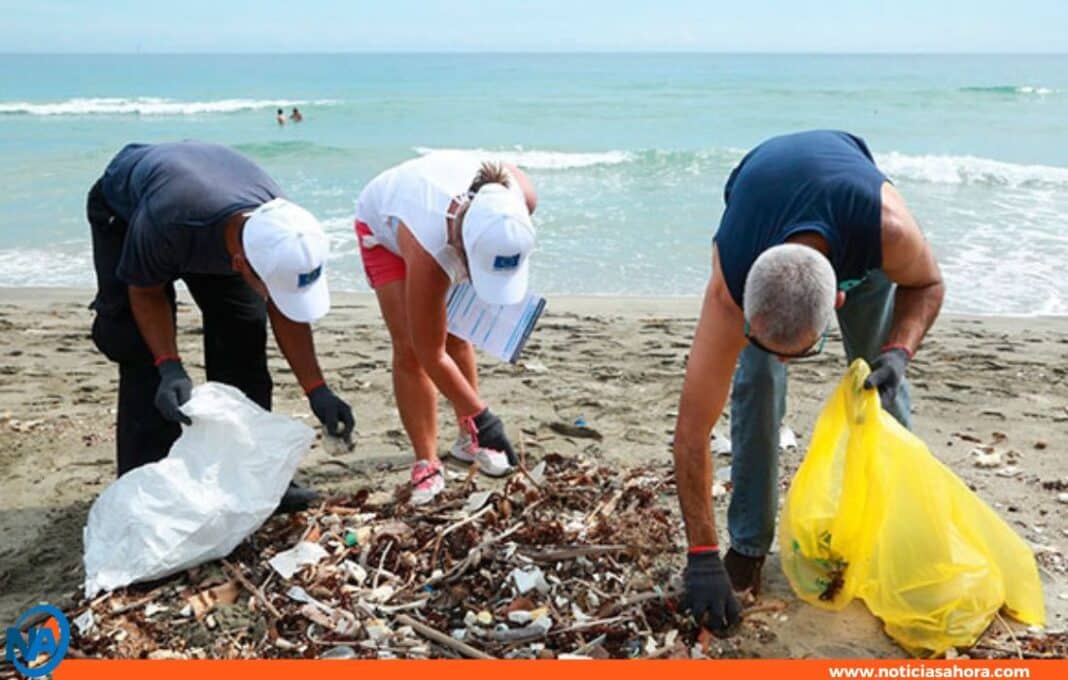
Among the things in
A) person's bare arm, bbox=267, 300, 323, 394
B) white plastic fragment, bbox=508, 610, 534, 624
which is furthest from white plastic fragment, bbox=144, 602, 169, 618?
white plastic fragment, bbox=508, 610, 534, 624

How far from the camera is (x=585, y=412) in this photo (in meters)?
4.27

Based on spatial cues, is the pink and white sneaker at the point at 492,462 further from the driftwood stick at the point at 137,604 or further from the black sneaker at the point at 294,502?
the driftwood stick at the point at 137,604

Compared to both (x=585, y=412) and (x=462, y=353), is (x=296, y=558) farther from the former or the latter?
(x=585, y=412)

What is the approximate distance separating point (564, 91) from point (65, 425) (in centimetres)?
→ 3153

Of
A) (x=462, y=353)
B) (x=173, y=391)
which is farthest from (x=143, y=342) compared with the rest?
(x=462, y=353)

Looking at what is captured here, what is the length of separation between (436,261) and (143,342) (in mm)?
973

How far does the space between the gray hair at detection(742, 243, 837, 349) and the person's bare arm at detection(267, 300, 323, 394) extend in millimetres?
1601

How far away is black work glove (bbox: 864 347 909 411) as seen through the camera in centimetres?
235

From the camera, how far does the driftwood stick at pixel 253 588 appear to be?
2.54 metres

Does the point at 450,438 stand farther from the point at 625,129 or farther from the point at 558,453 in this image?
the point at 625,129

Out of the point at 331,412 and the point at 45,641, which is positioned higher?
the point at 331,412

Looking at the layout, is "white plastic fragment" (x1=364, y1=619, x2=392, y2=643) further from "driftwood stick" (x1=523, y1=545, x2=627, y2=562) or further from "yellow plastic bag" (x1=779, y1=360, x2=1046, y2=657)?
"yellow plastic bag" (x1=779, y1=360, x2=1046, y2=657)

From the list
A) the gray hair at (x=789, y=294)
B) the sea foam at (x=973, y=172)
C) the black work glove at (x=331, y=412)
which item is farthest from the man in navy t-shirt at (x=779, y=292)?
the sea foam at (x=973, y=172)

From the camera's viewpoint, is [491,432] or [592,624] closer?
[592,624]
